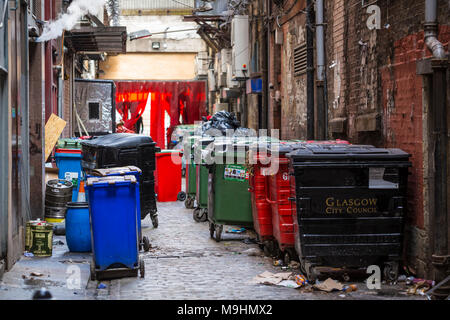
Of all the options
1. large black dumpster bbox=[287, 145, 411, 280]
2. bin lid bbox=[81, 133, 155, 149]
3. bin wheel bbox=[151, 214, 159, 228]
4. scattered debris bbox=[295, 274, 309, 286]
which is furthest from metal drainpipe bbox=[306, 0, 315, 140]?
scattered debris bbox=[295, 274, 309, 286]

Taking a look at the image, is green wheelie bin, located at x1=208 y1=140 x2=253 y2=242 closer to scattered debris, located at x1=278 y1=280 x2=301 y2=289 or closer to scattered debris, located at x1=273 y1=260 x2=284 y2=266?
scattered debris, located at x1=273 y1=260 x2=284 y2=266

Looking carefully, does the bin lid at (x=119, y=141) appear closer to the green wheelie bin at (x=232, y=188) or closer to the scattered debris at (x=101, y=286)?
the green wheelie bin at (x=232, y=188)

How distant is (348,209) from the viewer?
24.9 ft

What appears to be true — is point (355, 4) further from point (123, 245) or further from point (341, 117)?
point (123, 245)

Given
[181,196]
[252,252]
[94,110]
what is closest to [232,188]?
[252,252]

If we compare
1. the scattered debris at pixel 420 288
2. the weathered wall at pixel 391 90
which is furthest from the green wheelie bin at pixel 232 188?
the scattered debris at pixel 420 288

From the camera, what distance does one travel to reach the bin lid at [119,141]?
11.0 metres

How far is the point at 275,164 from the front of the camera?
8758 mm

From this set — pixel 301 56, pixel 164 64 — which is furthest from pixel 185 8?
pixel 301 56

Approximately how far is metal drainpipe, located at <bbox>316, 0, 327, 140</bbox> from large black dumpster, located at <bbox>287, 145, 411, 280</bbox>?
560 centimetres

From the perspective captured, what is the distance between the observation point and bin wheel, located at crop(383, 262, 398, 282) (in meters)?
7.57

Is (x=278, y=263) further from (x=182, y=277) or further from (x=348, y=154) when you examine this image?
(x=348, y=154)

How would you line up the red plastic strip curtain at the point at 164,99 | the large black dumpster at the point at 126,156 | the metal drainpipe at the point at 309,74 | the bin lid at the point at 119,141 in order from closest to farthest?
the large black dumpster at the point at 126,156
the bin lid at the point at 119,141
the metal drainpipe at the point at 309,74
the red plastic strip curtain at the point at 164,99

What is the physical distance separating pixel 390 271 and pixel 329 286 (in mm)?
814
